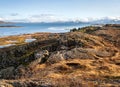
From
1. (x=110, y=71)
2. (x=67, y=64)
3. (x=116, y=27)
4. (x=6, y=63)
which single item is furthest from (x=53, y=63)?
(x=116, y=27)

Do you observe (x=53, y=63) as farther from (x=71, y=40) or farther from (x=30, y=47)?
(x=30, y=47)

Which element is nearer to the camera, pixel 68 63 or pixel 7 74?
pixel 68 63

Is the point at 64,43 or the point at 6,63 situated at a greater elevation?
the point at 64,43

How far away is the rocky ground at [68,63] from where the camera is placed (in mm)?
28547

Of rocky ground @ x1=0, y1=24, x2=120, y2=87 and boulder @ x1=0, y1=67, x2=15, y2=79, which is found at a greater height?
rocky ground @ x1=0, y1=24, x2=120, y2=87

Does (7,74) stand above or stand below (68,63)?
below

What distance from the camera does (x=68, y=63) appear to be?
41.2 metres

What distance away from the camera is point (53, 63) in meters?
42.1

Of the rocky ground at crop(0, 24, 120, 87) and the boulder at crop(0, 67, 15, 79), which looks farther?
the boulder at crop(0, 67, 15, 79)

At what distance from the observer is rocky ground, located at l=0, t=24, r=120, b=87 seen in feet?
93.7

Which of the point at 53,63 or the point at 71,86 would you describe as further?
the point at 53,63

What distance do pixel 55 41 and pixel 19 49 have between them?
677cm

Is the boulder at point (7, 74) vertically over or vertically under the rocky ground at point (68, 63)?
under

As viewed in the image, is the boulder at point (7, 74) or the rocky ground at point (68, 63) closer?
the rocky ground at point (68, 63)
